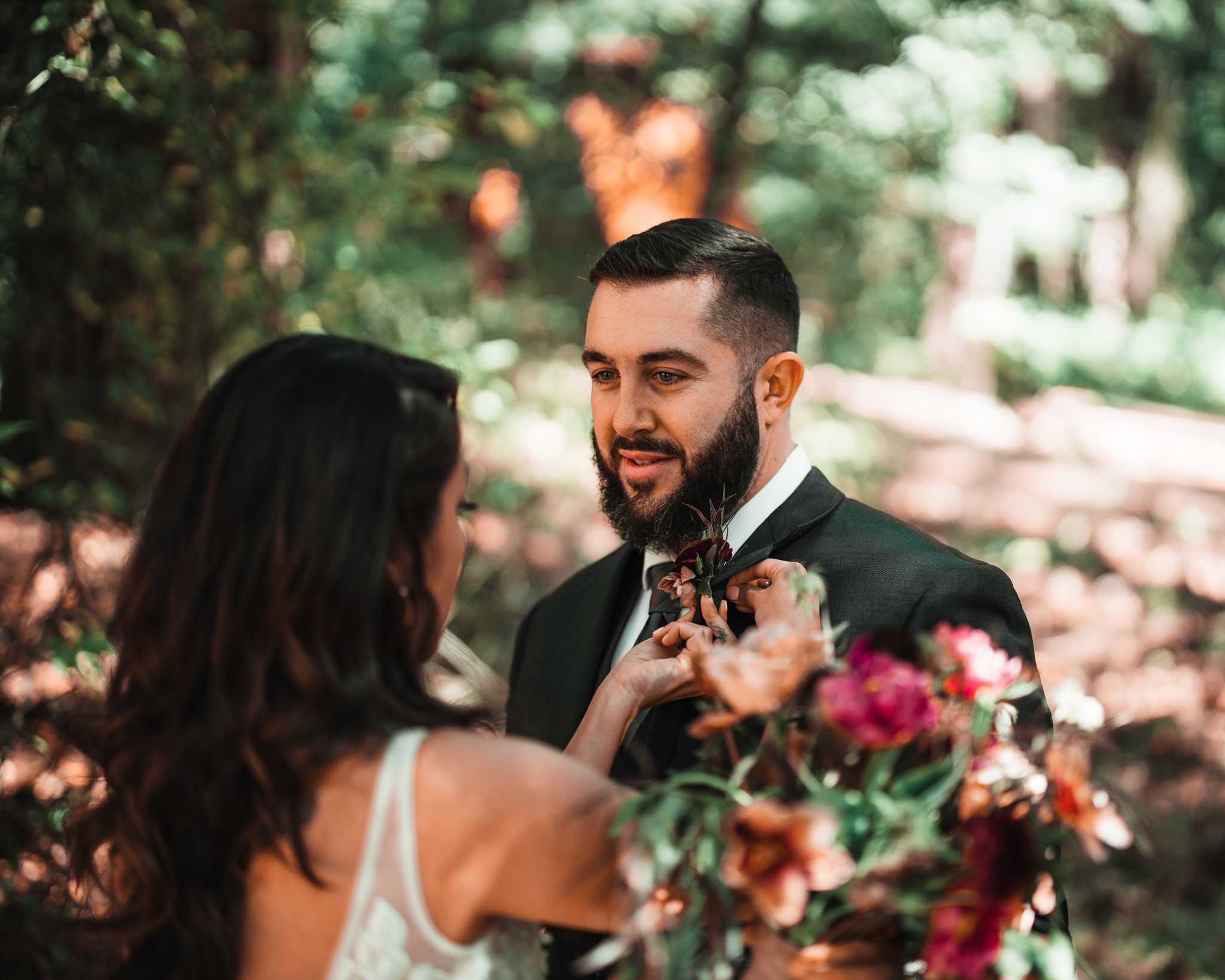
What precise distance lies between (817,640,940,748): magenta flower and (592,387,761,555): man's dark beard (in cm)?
111

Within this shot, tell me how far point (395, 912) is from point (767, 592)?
2.79 ft

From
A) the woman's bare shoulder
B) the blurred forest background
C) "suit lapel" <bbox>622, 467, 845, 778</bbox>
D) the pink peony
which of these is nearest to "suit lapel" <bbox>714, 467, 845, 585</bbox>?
"suit lapel" <bbox>622, 467, 845, 778</bbox>

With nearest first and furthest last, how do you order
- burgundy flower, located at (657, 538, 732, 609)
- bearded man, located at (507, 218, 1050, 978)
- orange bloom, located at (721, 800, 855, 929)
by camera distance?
orange bloom, located at (721, 800, 855, 929)
burgundy flower, located at (657, 538, 732, 609)
bearded man, located at (507, 218, 1050, 978)

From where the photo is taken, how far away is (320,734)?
4.98 feet

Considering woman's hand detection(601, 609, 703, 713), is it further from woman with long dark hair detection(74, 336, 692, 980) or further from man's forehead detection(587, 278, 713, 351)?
man's forehead detection(587, 278, 713, 351)

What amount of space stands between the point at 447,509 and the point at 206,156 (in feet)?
9.58

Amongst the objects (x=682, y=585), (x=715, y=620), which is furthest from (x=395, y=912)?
(x=682, y=585)

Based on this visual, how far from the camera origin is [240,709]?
5.04 ft

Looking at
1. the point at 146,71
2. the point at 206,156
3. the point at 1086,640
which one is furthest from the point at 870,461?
the point at 146,71

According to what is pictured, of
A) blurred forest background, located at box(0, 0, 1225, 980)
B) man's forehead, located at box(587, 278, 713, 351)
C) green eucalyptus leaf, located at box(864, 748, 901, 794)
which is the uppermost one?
man's forehead, located at box(587, 278, 713, 351)

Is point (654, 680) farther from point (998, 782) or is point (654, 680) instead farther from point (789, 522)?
point (998, 782)

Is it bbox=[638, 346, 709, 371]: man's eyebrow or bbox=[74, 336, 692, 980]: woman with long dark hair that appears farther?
bbox=[638, 346, 709, 371]: man's eyebrow

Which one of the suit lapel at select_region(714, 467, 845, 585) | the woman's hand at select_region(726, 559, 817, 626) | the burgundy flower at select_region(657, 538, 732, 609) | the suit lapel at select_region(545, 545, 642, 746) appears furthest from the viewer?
the suit lapel at select_region(545, 545, 642, 746)

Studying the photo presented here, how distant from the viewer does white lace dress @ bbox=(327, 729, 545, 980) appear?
1489 mm
